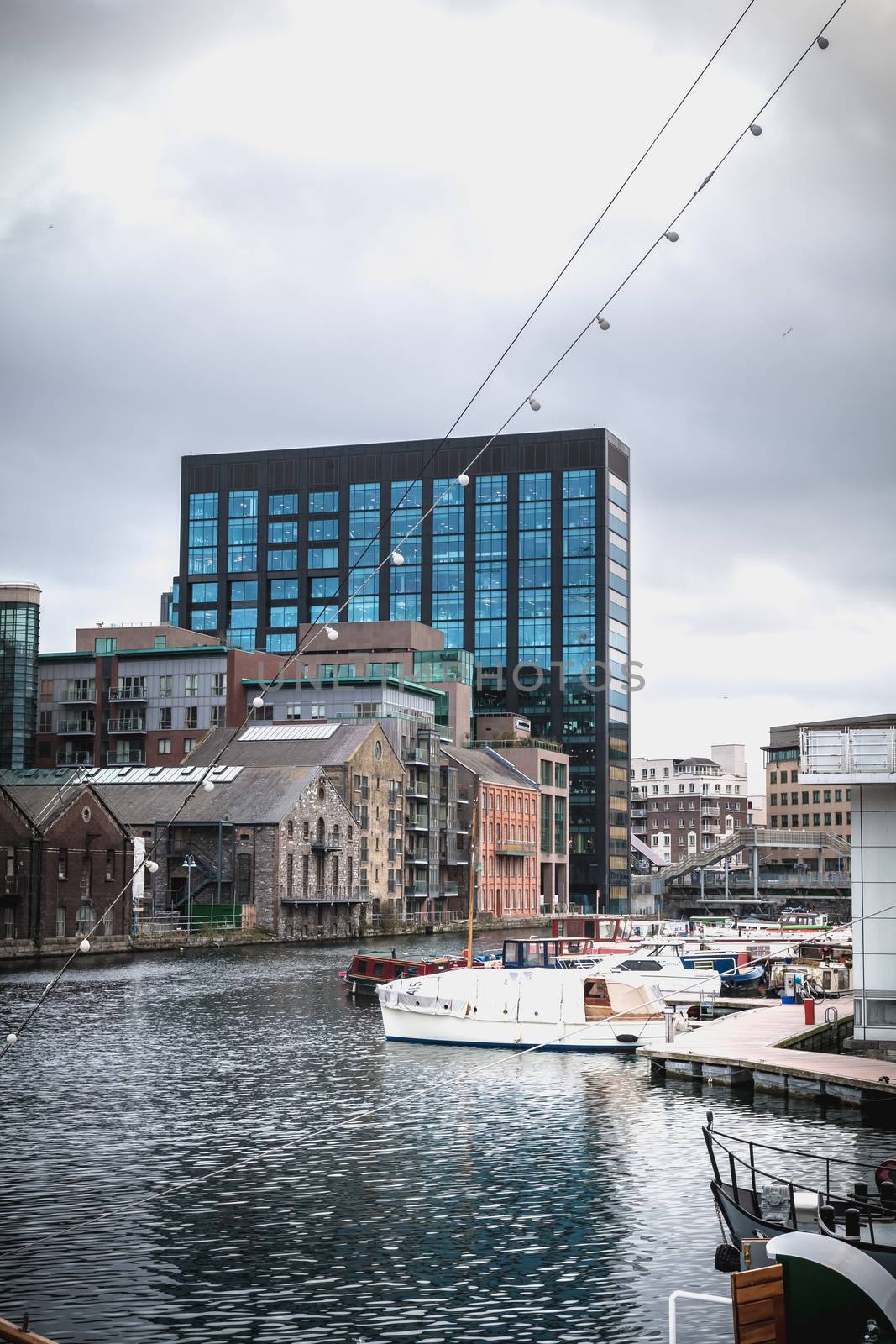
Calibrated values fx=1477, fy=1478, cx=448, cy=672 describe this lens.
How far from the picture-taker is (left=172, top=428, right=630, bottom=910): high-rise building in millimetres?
182875

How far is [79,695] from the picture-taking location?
15650 centimetres

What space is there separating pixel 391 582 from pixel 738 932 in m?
91.3

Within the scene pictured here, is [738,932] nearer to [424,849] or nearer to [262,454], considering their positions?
[424,849]

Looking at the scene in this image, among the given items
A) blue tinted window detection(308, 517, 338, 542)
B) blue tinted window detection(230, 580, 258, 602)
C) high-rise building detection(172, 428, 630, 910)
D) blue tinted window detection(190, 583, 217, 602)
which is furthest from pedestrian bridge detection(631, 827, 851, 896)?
blue tinted window detection(190, 583, 217, 602)

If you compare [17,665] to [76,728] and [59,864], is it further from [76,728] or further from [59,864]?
[59,864]

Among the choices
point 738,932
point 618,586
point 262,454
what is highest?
point 262,454

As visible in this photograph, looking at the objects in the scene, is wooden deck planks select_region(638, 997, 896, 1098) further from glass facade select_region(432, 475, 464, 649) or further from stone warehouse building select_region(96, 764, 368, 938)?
glass facade select_region(432, 475, 464, 649)

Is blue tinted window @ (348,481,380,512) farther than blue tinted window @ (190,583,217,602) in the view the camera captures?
No

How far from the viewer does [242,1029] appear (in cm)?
5366

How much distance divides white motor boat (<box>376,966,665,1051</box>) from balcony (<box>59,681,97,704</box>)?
109 meters

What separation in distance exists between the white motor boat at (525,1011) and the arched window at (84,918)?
49810 millimetres

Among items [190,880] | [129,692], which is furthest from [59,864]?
[129,692]

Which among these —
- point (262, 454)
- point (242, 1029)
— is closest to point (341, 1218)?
point (242, 1029)

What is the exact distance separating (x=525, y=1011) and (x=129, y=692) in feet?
359
